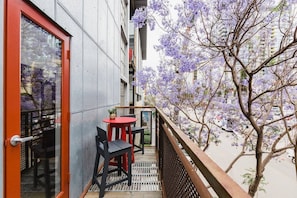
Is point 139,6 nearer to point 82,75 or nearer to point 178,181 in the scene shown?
point 82,75

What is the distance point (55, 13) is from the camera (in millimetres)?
1753

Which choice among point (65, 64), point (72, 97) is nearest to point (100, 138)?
point (72, 97)

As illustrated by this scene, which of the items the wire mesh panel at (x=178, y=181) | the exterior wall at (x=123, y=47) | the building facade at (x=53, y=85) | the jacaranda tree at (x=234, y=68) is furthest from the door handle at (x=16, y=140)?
the exterior wall at (x=123, y=47)

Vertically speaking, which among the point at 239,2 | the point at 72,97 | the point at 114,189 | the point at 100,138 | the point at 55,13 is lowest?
the point at 114,189

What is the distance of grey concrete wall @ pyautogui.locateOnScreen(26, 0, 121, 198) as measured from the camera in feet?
6.89

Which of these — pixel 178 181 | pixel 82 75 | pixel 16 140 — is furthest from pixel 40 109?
pixel 178 181

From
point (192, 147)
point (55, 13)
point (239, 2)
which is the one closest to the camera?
point (192, 147)

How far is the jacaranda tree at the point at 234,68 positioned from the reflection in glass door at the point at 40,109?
6.55ft

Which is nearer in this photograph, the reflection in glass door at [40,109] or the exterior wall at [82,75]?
the reflection in glass door at [40,109]

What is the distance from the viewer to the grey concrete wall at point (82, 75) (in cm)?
210

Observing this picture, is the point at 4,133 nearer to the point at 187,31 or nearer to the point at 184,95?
the point at 187,31

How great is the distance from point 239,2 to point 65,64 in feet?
7.45

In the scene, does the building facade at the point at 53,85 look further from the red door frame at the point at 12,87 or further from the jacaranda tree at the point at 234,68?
the jacaranda tree at the point at 234,68

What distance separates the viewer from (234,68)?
9.35ft
